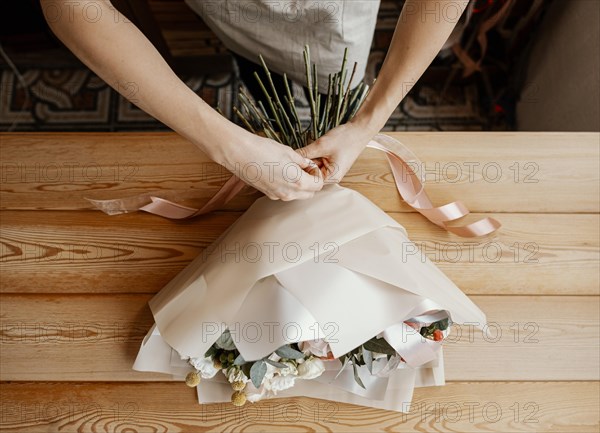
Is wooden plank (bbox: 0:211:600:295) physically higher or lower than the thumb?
lower

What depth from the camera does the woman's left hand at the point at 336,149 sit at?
2.74ft

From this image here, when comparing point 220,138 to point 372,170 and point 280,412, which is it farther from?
point 280,412

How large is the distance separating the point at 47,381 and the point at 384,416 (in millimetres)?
553

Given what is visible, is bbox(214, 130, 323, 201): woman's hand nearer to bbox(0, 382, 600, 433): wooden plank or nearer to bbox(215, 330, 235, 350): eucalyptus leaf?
bbox(215, 330, 235, 350): eucalyptus leaf

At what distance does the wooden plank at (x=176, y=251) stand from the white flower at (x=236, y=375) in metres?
0.22

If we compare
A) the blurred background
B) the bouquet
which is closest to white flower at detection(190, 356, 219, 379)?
the bouquet

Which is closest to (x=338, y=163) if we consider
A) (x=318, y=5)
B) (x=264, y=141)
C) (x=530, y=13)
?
(x=264, y=141)

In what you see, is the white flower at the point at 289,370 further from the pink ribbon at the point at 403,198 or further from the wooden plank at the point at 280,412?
the pink ribbon at the point at 403,198

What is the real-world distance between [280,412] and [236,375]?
0.14m

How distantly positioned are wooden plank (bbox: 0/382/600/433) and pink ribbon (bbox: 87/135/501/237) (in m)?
0.27

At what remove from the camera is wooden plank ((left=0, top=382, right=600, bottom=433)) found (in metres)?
0.84

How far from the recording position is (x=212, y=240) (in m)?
0.93

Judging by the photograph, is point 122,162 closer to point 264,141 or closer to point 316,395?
point 264,141

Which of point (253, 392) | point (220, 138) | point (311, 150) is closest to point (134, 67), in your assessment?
point (220, 138)
